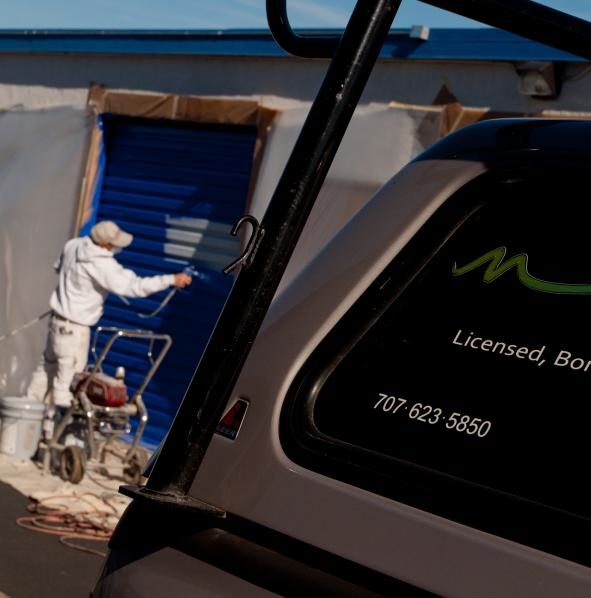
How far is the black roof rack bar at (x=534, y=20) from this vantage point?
2.32 m

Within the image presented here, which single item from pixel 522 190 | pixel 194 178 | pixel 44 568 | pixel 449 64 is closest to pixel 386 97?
pixel 449 64

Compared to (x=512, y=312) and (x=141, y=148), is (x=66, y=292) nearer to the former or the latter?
(x=141, y=148)

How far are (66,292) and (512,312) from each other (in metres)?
8.75

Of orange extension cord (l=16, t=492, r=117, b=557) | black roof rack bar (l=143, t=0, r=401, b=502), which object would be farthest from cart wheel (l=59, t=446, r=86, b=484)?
black roof rack bar (l=143, t=0, r=401, b=502)

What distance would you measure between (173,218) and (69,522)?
493cm

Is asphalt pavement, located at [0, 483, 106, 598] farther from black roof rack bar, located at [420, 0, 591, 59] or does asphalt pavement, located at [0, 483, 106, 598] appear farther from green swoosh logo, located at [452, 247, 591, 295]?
black roof rack bar, located at [420, 0, 591, 59]

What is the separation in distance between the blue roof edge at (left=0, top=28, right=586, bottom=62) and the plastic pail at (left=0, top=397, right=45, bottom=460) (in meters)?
3.64

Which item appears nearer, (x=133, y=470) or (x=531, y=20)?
(x=531, y=20)

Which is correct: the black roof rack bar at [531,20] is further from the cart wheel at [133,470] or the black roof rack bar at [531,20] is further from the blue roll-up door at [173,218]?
the blue roll-up door at [173,218]

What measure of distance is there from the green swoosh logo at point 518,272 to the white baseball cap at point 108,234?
26.6 ft

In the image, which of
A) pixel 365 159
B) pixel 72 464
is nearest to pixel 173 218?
pixel 365 159

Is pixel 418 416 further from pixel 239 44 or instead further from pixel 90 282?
pixel 239 44

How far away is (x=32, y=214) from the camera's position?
13750 mm

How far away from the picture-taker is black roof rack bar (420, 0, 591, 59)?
2.32 meters
